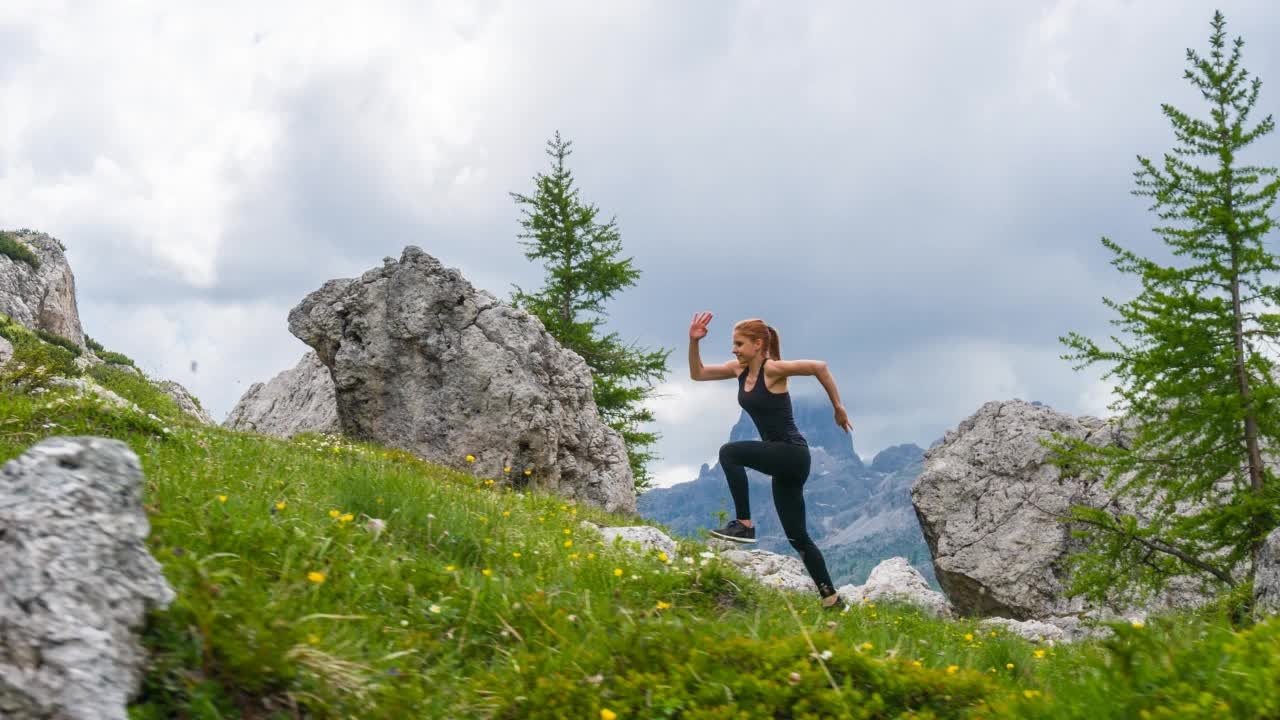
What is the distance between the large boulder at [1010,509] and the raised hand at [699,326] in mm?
12254

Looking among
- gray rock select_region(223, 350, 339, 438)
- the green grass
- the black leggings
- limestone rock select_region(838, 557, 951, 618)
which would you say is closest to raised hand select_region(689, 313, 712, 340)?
the black leggings

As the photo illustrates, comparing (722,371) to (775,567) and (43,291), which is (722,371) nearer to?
(775,567)

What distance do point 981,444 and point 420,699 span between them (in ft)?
62.8

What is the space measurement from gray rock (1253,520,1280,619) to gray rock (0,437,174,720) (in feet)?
32.7

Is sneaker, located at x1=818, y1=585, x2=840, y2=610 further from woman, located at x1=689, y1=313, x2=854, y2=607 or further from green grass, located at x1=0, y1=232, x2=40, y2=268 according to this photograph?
green grass, located at x1=0, y1=232, x2=40, y2=268

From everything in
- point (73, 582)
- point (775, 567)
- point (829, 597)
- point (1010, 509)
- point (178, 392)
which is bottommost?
point (829, 597)

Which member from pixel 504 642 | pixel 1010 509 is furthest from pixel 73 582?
pixel 1010 509

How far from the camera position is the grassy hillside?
11.3 ft

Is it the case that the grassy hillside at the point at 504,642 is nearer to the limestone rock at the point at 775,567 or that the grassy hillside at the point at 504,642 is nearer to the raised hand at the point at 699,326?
the raised hand at the point at 699,326

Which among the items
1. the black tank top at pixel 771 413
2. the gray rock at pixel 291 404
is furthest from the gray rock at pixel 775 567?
the gray rock at pixel 291 404

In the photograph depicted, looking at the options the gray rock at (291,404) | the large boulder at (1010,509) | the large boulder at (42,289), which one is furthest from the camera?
the large boulder at (42,289)

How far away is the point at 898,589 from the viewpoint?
52.0ft

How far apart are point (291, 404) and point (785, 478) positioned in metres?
19.6

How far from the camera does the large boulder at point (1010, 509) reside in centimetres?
1855
